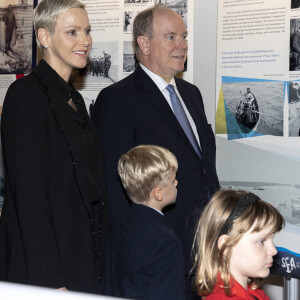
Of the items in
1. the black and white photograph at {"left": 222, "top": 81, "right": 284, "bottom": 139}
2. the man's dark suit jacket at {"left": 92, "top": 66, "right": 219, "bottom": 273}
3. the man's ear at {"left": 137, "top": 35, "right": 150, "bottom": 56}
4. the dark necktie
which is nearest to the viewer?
the man's dark suit jacket at {"left": 92, "top": 66, "right": 219, "bottom": 273}

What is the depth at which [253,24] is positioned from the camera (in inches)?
126

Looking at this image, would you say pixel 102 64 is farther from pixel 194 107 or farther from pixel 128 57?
pixel 194 107

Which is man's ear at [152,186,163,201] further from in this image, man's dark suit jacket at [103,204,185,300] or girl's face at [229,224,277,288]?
girl's face at [229,224,277,288]

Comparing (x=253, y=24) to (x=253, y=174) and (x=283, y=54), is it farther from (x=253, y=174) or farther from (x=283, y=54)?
(x=253, y=174)

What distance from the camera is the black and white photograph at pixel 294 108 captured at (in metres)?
3.11

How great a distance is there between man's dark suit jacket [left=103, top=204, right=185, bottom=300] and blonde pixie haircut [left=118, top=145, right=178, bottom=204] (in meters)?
0.14

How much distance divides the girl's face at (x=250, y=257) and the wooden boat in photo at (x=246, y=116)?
1587mm

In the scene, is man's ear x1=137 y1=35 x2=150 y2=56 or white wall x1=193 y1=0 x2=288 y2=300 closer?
man's ear x1=137 y1=35 x2=150 y2=56

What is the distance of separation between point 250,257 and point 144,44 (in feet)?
4.89

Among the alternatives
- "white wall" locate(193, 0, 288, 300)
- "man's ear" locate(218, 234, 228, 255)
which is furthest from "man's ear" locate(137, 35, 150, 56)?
"man's ear" locate(218, 234, 228, 255)

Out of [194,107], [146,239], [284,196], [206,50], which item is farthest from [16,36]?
[146,239]

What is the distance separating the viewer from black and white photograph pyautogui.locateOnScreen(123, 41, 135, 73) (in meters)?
3.59

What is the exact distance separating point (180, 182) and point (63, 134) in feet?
2.74

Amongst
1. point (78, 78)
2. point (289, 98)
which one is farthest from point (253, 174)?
point (78, 78)
